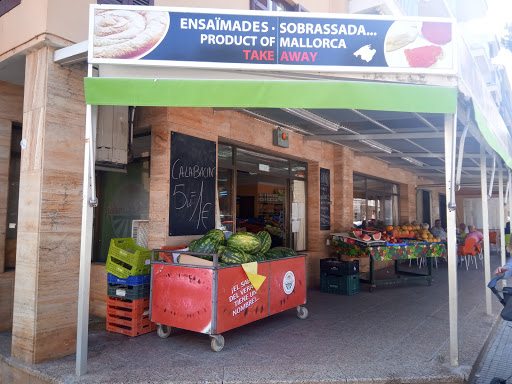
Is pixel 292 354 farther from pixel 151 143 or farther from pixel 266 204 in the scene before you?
pixel 266 204

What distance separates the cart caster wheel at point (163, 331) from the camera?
5.45 metres

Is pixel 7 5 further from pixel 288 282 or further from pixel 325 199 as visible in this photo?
pixel 325 199

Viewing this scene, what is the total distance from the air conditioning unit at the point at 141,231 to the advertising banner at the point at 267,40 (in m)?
3.17

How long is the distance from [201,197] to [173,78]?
2824 millimetres

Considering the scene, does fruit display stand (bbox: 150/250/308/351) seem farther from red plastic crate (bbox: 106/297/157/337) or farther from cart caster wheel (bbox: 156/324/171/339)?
red plastic crate (bbox: 106/297/157/337)

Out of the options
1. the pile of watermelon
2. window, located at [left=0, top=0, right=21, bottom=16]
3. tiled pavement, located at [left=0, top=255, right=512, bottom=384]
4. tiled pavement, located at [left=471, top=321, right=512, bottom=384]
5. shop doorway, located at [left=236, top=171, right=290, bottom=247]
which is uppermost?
window, located at [left=0, top=0, right=21, bottom=16]

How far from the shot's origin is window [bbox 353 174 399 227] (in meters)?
12.3

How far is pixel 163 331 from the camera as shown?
547 centimetres

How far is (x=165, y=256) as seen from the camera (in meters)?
5.49

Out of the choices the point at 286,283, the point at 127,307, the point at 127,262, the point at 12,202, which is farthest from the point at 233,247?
the point at 12,202

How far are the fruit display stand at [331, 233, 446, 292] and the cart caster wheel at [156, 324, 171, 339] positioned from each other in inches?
196

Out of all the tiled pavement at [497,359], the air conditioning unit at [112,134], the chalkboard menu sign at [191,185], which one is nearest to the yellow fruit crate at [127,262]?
the chalkboard menu sign at [191,185]

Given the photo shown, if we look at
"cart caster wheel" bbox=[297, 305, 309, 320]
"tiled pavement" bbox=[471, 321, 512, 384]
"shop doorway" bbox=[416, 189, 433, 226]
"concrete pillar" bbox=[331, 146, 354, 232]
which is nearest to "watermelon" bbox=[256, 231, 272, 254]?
"cart caster wheel" bbox=[297, 305, 309, 320]

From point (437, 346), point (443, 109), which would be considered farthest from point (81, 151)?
point (437, 346)
